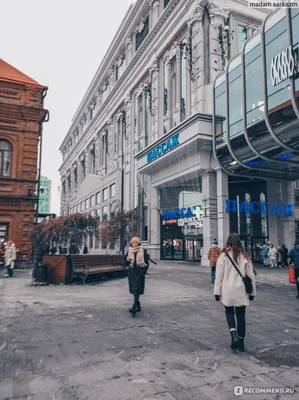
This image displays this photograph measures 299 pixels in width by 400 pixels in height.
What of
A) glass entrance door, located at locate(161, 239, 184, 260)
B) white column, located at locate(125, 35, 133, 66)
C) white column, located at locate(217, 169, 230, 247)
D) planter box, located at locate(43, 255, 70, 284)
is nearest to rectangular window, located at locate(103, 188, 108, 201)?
white column, located at locate(125, 35, 133, 66)

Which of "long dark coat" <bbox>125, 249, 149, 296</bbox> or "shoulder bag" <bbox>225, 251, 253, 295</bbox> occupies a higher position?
"shoulder bag" <bbox>225, 251, 253, 295</bbox>

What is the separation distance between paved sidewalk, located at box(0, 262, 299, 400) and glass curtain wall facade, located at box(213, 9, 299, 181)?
37.5ft

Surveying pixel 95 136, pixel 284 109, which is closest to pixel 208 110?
pixel 284 109

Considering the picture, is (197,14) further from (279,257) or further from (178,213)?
(279,257)

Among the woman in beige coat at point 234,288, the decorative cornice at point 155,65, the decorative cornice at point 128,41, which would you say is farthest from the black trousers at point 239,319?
the decorative cornice at point 128,41

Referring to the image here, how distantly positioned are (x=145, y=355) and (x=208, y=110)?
21104mm

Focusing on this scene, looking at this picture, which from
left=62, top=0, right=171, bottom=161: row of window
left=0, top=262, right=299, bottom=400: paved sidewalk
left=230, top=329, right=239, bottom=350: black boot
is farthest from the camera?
left=62, top=0, right=171, bottom=161: row of window

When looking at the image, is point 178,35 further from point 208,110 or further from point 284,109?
point 284,109

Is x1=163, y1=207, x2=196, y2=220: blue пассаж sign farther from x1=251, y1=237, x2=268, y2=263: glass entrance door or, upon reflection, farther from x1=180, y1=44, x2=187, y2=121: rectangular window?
x1=180, y1=44, x2=187, y2=121: rectangular window

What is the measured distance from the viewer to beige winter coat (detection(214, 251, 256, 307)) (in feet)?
15.5

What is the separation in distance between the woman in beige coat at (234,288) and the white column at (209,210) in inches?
670

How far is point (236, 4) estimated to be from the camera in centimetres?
2528

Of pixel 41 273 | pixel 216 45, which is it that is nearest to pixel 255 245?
pixel 216 45

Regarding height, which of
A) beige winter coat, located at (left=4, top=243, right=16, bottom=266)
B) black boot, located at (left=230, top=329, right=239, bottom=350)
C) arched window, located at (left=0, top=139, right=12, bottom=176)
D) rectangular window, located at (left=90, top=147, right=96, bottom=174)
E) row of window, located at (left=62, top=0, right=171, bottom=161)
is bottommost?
black boot, located at (left=230, top=329, right=239, bottom=350)
